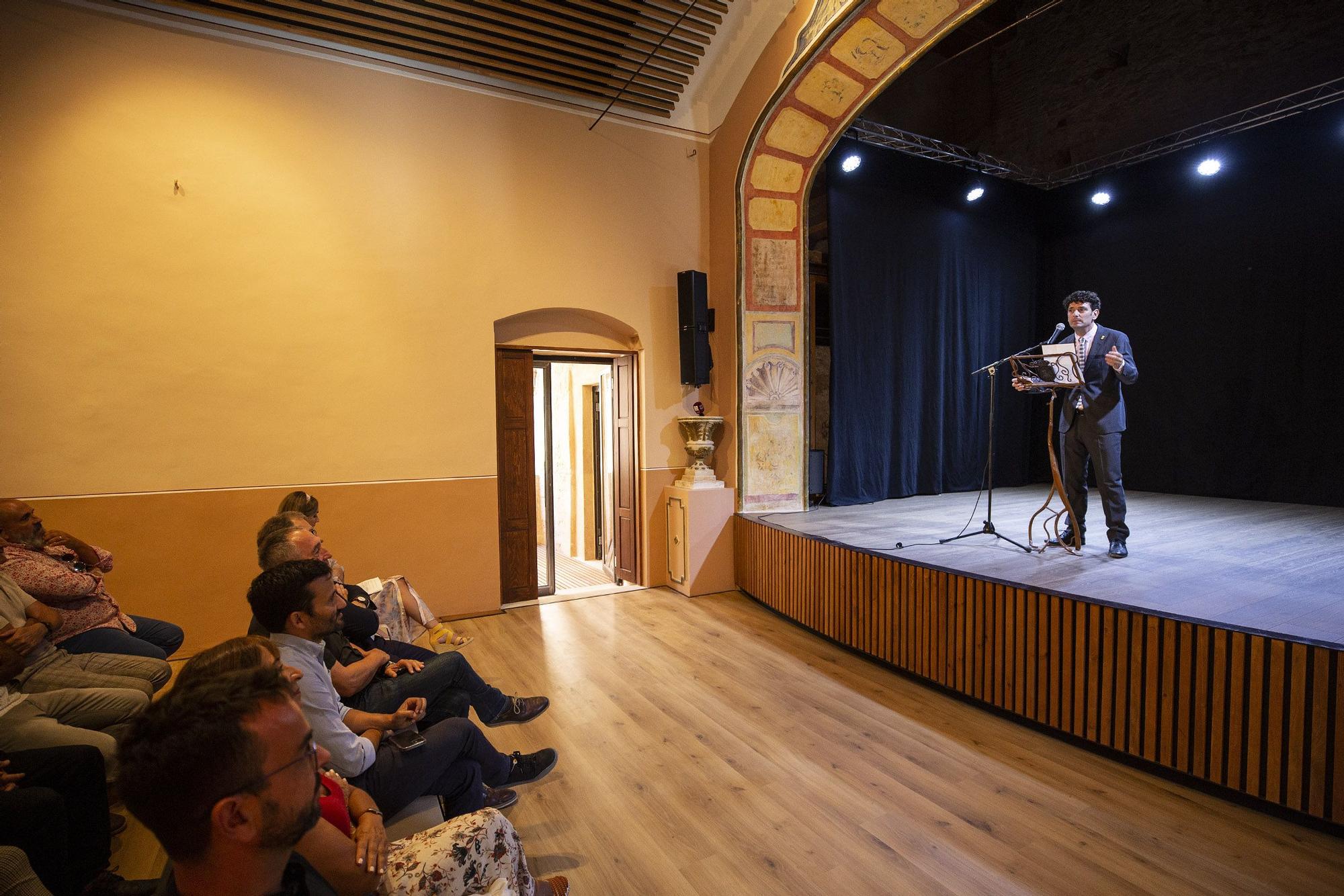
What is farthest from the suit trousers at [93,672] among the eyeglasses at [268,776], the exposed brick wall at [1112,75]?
the exposed brick wall at [1112,75]

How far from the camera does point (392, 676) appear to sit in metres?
2.39

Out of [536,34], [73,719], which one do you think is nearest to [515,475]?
[73,719]

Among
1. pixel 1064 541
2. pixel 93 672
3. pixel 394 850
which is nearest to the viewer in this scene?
pixel 394 850

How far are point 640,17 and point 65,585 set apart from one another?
185 inches

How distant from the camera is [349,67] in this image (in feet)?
14.6

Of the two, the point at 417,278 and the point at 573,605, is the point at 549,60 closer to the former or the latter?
the point at 417,278

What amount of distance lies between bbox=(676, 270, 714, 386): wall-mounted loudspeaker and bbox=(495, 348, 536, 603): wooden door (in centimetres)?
132

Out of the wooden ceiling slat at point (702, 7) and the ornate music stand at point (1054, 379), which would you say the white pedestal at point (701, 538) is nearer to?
the ornate music stand at point (1054, 379)

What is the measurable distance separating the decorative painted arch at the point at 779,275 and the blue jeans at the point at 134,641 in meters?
3.87

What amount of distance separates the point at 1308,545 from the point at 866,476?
3349mm

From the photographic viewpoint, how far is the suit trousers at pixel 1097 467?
3.71 metres

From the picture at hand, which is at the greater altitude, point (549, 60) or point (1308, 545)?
point (549, 60)

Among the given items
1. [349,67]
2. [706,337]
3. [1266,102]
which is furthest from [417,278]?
[1266,102]

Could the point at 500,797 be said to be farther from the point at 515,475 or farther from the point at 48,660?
the point at 515,475
